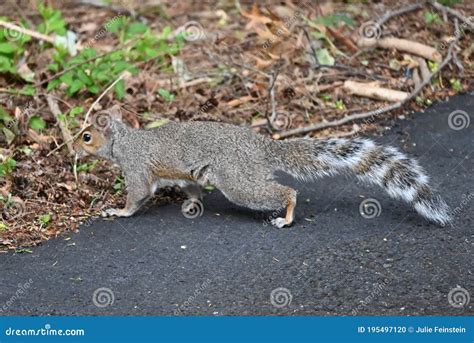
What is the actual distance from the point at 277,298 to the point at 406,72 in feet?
18.2

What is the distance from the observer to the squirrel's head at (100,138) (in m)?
7.91

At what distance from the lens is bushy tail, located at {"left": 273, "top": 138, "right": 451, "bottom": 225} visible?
23.5 ft

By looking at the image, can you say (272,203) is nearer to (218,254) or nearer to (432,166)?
(218,254)

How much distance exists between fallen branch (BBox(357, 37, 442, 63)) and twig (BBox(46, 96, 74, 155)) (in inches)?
170

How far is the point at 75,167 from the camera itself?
8352mm

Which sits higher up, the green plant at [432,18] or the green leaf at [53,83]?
the green leaf at [53,83]

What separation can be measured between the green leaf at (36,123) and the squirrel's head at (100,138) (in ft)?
4.68

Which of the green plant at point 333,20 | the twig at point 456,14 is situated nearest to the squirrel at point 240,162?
the green plant at point 333,20

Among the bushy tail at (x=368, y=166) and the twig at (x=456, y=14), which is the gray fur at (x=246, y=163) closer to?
the bushy tail at (x=368, y=166)

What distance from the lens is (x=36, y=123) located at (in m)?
9.29

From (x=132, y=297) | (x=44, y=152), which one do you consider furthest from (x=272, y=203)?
(x=44, y=152)

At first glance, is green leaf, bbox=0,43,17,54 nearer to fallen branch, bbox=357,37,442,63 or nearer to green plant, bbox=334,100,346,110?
green plant, bbox=334,100,346,110

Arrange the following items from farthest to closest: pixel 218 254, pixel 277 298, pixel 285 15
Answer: pixel 285 15 → pixel 218 254 → pixel 277 298

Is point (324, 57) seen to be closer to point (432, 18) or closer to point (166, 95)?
point (432, 18)
